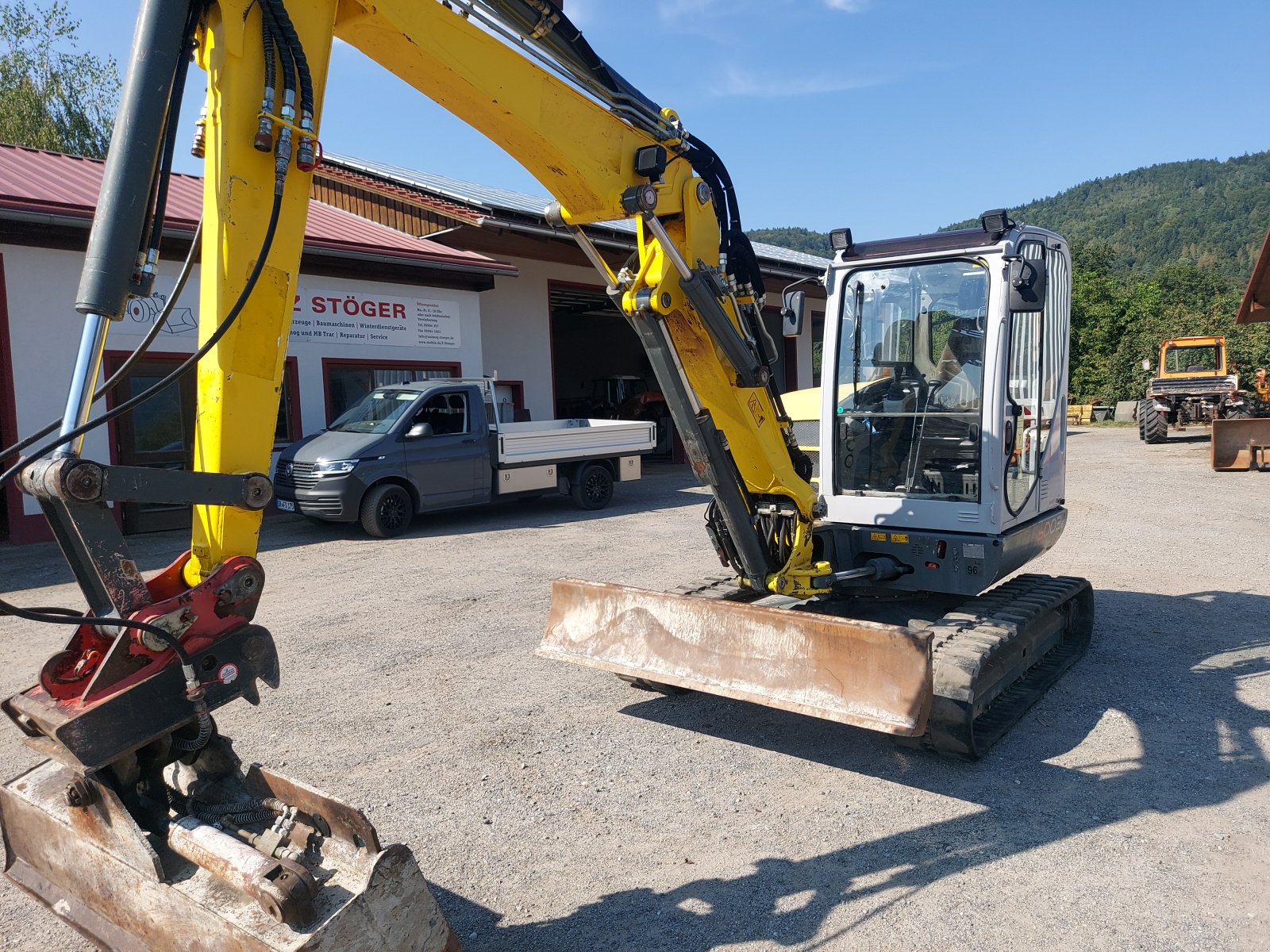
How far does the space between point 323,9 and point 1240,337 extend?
4008cm

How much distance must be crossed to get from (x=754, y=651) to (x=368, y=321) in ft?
39.7

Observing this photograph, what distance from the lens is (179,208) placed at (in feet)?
44.5

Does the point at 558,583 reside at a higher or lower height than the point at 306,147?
lower

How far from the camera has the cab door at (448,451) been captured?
12.0 meters

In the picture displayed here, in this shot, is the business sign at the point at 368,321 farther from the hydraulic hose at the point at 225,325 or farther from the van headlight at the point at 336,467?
the hydraulic hose at the point at 225,325

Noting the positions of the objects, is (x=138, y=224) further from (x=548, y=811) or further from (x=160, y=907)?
(x=548, y=811)

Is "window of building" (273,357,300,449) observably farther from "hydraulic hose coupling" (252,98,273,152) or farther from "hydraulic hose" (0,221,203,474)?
"hydraulic hose coupling" (252,98,273,152)

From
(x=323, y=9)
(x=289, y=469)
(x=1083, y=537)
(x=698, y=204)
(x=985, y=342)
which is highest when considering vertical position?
(x=323, y=9)

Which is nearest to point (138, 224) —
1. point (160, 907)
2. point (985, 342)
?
point (160, 907)

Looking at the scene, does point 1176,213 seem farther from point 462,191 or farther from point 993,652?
point 993,652

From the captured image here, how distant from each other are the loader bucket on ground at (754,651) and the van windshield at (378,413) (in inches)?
290

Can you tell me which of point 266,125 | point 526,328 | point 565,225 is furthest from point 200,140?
point 526,328

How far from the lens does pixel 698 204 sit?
473 cm

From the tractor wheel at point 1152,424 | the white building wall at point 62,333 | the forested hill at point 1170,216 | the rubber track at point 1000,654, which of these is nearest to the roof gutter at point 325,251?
the white building wall at point 62,333
